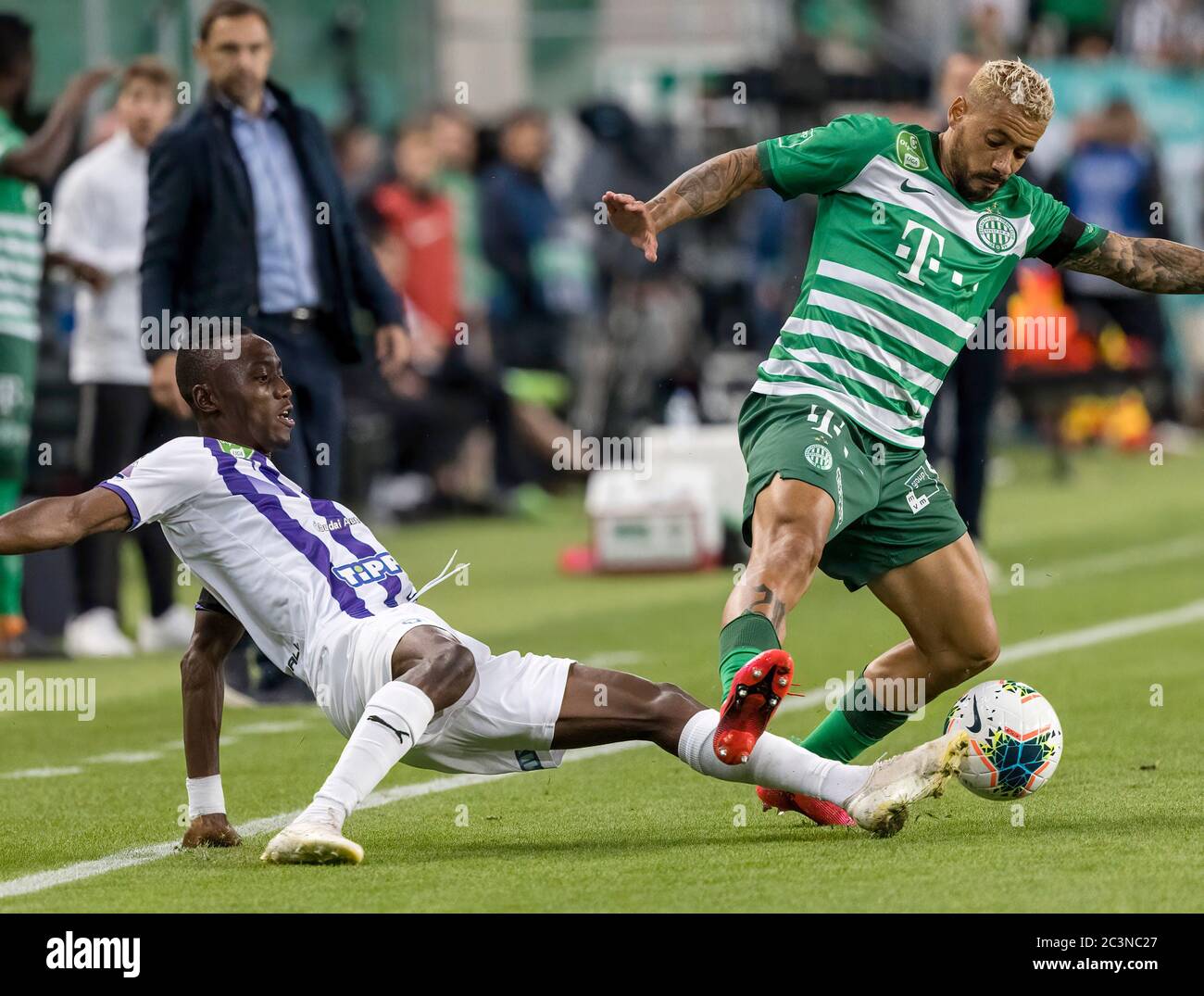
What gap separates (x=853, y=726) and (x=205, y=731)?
1.99 metres

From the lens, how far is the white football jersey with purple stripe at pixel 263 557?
6254 millimetres

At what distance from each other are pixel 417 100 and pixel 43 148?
9.43m

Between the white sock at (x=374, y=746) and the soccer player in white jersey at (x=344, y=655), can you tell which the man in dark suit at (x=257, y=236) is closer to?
the soccer player in white jersey at (x=344, y=655)

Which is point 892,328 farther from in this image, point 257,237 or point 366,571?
point 257,237

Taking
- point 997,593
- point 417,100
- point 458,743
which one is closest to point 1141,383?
point 417,100

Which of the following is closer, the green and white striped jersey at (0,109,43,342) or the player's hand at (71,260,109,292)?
the green and white striped jersey at (0,109,43,342)

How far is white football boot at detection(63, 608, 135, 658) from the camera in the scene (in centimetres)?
1155

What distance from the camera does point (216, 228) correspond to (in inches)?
373

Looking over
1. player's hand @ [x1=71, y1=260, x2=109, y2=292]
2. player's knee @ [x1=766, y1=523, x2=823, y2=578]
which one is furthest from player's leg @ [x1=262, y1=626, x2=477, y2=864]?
player's hand @ [x1=71, y1=260, x2=109, y2=292]

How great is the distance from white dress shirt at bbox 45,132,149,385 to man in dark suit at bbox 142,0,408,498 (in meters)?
2.22

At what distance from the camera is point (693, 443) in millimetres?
14844

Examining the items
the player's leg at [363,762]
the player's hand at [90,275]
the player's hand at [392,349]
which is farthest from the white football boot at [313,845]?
the player's hand at [90,275]

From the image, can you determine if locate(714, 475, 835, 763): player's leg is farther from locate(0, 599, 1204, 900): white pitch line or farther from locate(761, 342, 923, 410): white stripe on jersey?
locate(0, 599, 1204, 900): white pitch line

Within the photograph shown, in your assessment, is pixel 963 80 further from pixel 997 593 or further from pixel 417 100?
pixel 417 100
